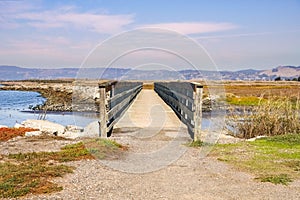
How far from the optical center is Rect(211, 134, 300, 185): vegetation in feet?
26.1

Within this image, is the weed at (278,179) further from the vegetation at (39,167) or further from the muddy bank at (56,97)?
the muddy bank at (56,97)

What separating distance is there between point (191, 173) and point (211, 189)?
45.8 inches

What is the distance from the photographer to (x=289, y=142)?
11914 millimetres

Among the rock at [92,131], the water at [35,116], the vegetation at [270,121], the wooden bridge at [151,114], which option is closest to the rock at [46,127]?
the rock at [92,131]

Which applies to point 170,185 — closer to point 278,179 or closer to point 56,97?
point 278,179

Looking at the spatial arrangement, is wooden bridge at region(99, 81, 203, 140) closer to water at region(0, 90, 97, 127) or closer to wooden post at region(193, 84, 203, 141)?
wooden post at region(193, 84, 203, 141)

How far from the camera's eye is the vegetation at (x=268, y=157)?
26.1 feet

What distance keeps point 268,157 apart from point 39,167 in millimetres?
5284

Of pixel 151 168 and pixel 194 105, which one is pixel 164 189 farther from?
pixel 194 105

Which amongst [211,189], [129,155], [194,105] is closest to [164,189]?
[211,189]

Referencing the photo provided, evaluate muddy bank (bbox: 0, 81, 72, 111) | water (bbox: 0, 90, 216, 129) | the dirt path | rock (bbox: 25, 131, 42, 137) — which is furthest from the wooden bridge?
muddy bank (bbox: 0, 81, 72, 111)

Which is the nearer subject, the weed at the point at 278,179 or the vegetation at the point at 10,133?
the weed at the point at 278,179

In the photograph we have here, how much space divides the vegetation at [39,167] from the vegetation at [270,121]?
6157 mm

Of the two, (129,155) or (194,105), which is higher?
(194,105)
